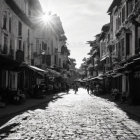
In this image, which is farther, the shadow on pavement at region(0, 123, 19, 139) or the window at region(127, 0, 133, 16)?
the window at region(127, 0, 133, 16)

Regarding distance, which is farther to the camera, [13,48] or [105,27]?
[105,27]

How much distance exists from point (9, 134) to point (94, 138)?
8.40 ft

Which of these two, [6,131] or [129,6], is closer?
Result: [6,131]

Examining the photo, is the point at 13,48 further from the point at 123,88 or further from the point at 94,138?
the point at 94,138

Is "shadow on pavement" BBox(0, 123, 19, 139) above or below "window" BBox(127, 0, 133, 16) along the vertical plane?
below

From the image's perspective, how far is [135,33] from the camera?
27.2 m

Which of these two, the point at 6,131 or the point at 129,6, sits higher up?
the point at 129,6

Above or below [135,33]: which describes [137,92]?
below

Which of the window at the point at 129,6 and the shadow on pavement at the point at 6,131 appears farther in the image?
the window at the point at 129,6

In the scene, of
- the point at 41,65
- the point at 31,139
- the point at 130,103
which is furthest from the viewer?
the point at 41,65

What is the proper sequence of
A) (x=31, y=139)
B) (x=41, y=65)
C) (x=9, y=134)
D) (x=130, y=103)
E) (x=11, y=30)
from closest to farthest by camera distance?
(x=31, y=139)
(x=9, y=134)
(x=130, y=103)
(x=11, y=30)
(x=41, y=65)

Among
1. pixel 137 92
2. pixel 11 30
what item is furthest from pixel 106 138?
pixel 11 30

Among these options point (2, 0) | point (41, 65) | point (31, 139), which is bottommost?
point (31, 139)

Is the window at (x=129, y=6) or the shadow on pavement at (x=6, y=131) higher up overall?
the window at (x=129, y=6)
